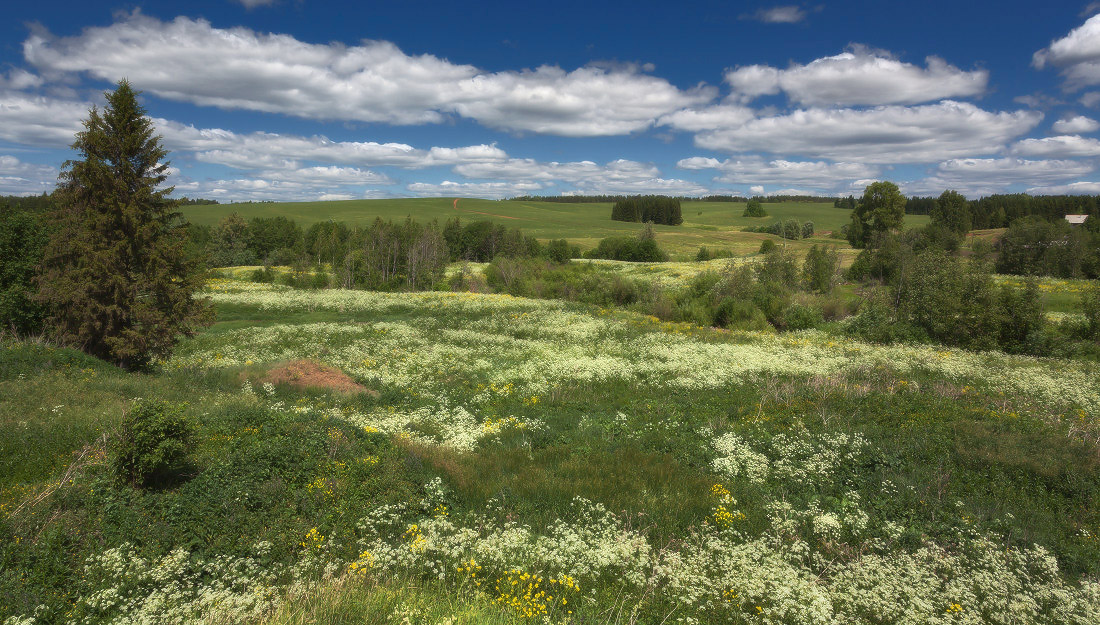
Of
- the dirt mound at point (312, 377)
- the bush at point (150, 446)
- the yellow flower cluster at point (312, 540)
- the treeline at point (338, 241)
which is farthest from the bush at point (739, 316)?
the treeline at point (338, 241)

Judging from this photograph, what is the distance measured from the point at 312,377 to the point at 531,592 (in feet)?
51.9

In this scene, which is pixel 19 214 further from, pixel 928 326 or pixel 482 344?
pixel 928 326

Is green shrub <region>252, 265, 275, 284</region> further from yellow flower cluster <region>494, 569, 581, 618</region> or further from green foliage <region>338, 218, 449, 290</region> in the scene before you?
yellow flower cluster <region>494, 569, 581, 618</region>

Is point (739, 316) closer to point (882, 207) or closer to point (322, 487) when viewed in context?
point (322, 487)

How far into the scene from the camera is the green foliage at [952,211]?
92.7 m

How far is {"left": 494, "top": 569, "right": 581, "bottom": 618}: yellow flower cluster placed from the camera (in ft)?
20.0

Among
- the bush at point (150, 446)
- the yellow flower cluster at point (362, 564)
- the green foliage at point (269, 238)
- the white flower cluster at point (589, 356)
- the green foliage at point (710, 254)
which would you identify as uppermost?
the green foliage at point (269, 238)

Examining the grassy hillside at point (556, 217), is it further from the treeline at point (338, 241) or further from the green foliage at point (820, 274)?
the green foliage at point (820, 274)

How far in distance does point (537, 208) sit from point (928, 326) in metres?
159

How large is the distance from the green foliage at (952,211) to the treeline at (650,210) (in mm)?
69803

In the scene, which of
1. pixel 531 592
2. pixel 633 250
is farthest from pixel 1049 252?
pixel 531 592

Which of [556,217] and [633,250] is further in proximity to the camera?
[556,217]

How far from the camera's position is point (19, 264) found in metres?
21.6

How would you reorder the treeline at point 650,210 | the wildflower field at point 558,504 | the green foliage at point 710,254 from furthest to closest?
the treeline at point 650,210 → the green foliage at point 710,254 → the wildflower field at point 558,504
